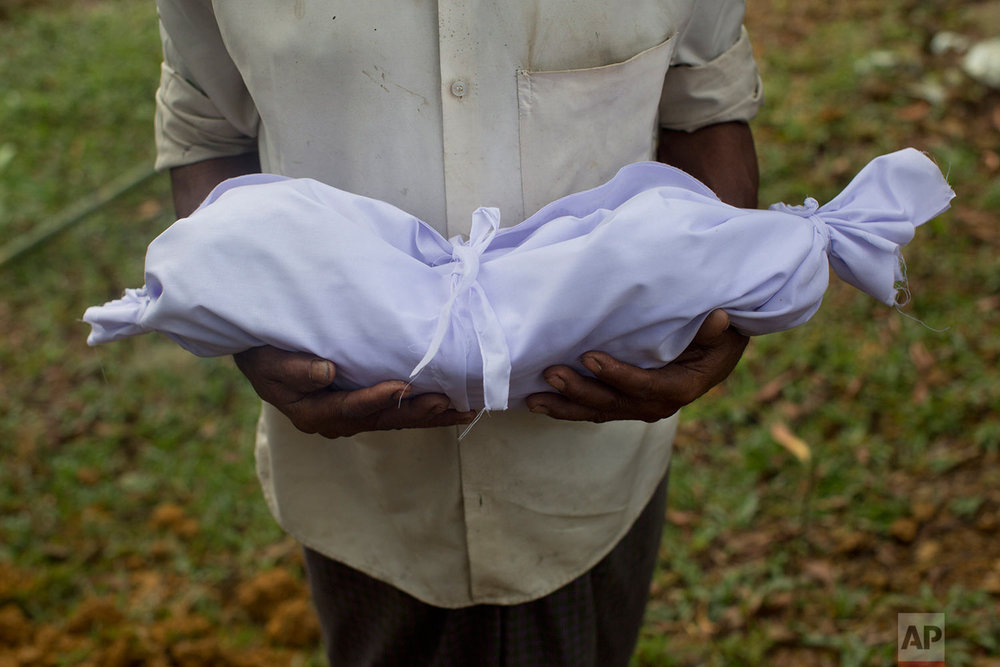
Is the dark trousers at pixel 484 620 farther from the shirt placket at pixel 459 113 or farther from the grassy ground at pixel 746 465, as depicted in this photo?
the grassy ground at pixel 746 465

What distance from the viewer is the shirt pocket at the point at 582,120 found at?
1.38 meters

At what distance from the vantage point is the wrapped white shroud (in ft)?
4.01

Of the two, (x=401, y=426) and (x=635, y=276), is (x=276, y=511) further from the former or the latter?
(x=635, y=276)

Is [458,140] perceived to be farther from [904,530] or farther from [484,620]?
[904,530]

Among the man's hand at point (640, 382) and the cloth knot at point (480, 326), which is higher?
the cloth knot at point (480, 326)

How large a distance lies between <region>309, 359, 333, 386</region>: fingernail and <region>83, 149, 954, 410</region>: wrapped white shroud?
0.01 meters

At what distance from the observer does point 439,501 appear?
62.5 inches

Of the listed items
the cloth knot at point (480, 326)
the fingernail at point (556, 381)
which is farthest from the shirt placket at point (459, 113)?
the fingernail at point (556, 381)

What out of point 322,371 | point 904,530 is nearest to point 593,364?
point 322,371

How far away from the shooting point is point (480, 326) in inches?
48.9

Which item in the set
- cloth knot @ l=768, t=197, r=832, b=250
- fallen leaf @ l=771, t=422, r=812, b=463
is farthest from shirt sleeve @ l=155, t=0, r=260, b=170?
fallen leaf @ l=771, t=422, r=812, b=463

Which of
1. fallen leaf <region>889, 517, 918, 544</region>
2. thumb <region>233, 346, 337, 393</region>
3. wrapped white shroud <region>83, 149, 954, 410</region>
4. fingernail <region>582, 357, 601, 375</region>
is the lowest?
fallen leaf <region>889, 517, 918, 544</region>

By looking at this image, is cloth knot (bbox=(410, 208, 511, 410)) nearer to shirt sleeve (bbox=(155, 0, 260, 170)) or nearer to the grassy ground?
shirt sleeve (bbox=(155, 0, 260, 170))

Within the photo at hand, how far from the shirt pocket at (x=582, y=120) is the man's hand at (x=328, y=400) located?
1.16 ft
